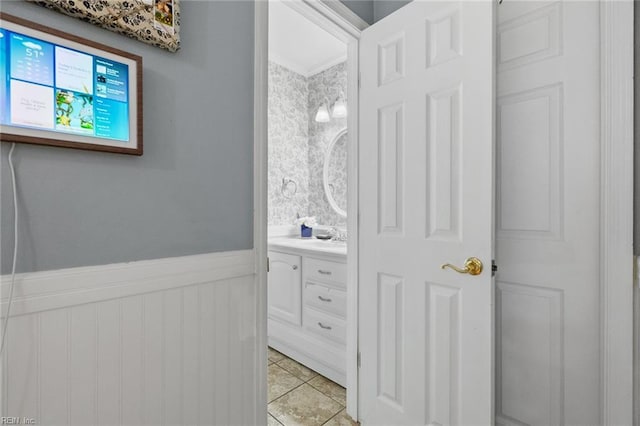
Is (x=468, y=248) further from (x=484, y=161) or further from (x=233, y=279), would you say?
(x=233, y=279)

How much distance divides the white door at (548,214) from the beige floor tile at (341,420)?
76 centimetres

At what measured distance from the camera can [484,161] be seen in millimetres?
1209

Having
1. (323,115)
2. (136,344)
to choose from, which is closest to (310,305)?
(136,344)

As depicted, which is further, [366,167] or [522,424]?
[366,167]

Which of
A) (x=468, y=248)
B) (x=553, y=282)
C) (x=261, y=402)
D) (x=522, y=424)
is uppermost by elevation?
(x=468, y=248)

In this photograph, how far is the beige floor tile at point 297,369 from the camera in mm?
2201

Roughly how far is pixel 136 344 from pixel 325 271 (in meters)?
1.39

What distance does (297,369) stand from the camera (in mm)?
2299

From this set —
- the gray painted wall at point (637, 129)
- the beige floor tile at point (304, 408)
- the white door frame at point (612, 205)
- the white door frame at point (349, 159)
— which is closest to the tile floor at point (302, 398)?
the beige floor tile at point (304, 408)

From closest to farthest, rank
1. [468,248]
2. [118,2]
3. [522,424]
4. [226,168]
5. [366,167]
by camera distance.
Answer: [118,2]
[226,168]
[468,248]
[522,424]
[366,167]

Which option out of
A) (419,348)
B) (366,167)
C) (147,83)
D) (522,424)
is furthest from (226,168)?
(522,424)

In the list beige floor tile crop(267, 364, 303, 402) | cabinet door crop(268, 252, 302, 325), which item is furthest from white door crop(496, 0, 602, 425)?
cabinet door crop(268, 252, 302, 325)

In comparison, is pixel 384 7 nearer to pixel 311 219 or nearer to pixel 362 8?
pixel 362 8

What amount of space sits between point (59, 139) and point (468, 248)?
1376 mm
